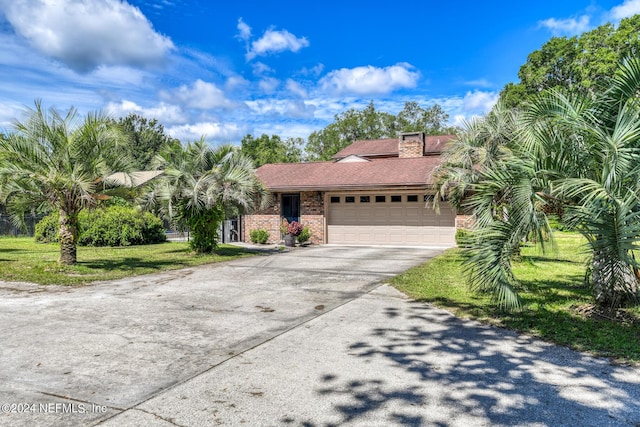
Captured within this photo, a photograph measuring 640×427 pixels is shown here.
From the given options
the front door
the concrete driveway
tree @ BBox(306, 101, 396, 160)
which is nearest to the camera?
the concrete driveway

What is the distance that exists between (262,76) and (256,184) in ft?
71.8

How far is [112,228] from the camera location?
17453 millimetres

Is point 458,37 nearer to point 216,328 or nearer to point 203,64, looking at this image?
point 203,64

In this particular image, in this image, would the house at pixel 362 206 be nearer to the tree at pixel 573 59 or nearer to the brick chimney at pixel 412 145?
the brick chimney at pixel 412 145

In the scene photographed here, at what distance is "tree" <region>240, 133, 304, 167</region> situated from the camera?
46344 mm

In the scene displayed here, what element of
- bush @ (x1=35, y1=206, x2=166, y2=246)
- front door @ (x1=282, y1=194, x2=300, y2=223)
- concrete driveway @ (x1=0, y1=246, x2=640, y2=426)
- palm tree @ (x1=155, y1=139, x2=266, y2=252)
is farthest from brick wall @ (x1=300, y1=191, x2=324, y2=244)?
concrete driveway @ (x1=0, y1=246, x2=640, y2=426)

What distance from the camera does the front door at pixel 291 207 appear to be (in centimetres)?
1959

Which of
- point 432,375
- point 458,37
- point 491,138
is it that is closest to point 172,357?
point 432,375

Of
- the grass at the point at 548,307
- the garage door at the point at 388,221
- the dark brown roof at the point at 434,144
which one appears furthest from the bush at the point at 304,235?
the dark brown roof at the point at 434,144

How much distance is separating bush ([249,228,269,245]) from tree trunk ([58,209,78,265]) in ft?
29.3

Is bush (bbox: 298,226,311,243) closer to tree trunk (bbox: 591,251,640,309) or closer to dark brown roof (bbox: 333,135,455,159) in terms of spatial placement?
dark brown roof (bbox: 333,135,455,159)

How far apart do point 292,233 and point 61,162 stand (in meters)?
9.37

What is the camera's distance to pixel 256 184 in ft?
46.3

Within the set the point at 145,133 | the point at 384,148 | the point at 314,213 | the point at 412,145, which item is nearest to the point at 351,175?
the point at 314,213
